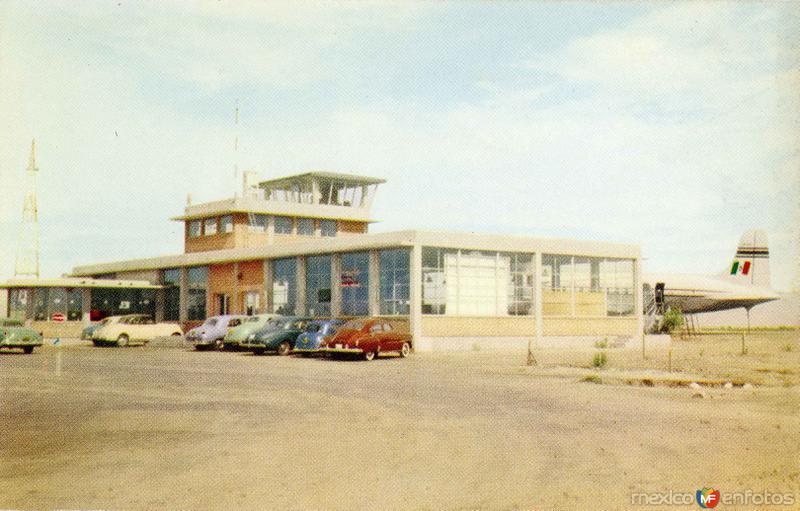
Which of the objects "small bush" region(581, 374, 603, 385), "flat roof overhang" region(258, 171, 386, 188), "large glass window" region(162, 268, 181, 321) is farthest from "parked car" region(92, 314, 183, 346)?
"small bush" region(581, 374, 603, 385)

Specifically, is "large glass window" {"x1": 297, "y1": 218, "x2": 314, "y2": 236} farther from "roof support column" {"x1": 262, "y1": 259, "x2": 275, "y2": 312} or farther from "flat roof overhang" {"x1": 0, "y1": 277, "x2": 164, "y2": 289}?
"roof support column" {"x1": 262, "y1": 259, "x2": 275, "y2": 312}

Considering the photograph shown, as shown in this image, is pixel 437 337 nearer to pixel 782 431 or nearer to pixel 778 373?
pixel 778 373

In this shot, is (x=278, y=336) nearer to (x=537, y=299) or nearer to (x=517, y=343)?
(x=517, y=343)

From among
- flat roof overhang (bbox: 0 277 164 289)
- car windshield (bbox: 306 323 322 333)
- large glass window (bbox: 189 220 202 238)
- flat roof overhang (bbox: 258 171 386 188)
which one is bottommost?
car windshield (bbox: 306 323 322 333)

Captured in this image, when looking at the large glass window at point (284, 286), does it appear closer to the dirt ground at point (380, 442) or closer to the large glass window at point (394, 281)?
the large glass window at point (394, 281)

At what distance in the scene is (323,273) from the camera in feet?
124

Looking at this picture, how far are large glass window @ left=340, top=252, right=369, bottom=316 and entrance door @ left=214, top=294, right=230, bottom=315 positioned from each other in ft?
35.8

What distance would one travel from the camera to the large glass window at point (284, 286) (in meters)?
39.7

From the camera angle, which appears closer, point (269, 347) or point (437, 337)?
point (269, 347)

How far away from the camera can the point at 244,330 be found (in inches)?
1275

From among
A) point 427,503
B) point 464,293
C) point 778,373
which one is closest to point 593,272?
point 464,293

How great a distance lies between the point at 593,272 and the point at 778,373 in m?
18.6

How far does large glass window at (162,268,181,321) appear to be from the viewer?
48656 millimetres

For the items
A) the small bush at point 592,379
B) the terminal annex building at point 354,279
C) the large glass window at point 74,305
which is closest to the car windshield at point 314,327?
the terminal annex building at point 354,279
